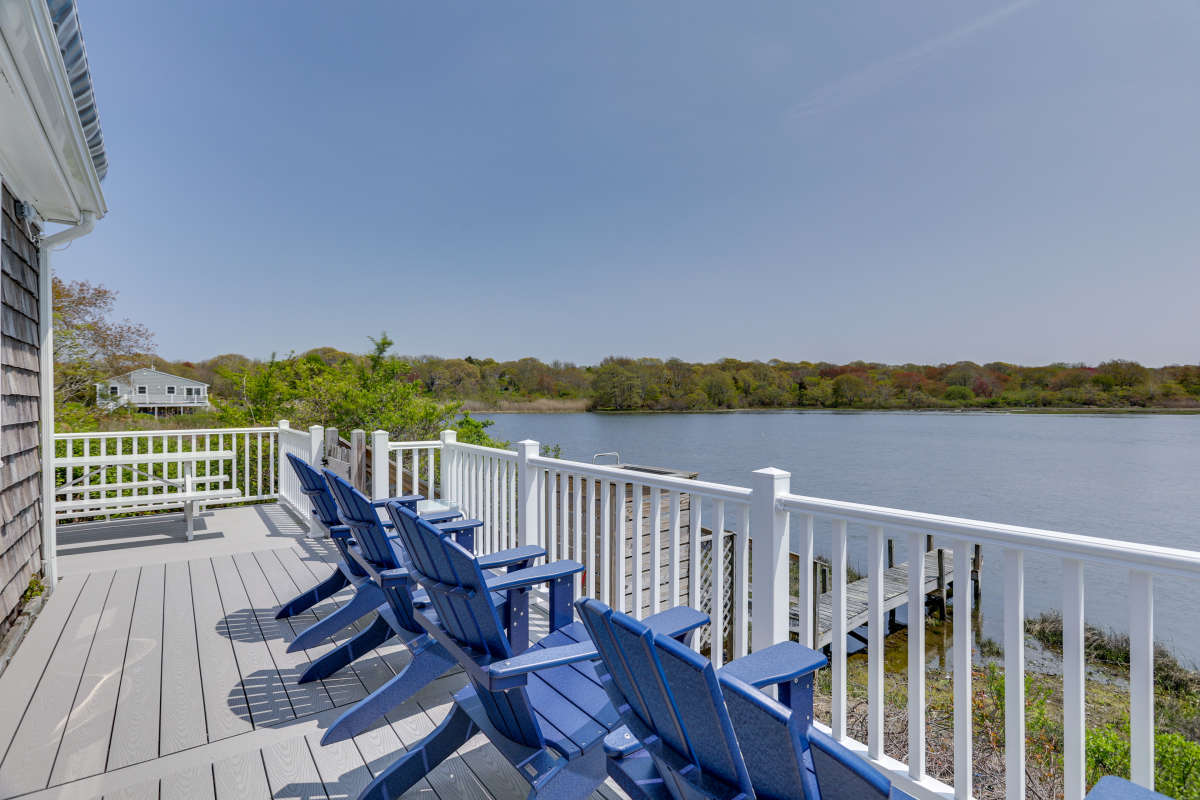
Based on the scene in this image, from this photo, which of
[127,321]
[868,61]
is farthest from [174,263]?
[868,61]

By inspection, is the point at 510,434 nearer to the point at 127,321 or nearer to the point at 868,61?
the point at 127,321

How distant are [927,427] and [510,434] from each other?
73.2 feet

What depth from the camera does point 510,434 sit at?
655 inches

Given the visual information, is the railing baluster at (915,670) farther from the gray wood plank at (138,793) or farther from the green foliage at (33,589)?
the green foliage at (33,589)

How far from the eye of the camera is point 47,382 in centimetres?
408

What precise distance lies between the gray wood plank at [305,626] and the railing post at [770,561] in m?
1.81

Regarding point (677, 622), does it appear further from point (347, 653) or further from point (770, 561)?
point (347, 653)

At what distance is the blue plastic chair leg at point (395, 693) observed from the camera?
7.00 feet

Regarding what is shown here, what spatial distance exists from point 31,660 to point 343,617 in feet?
5.04

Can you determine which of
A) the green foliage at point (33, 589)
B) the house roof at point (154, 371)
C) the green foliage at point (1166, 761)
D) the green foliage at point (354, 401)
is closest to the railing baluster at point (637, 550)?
the green foliage at point (1166, 761)

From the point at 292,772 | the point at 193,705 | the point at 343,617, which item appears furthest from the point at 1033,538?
the point at 193,705

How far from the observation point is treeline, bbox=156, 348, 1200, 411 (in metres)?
16.0

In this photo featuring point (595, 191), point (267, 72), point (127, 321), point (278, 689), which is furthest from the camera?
point (595, 191)

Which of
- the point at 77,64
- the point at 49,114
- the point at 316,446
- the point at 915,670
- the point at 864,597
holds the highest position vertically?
the point at 77,64
